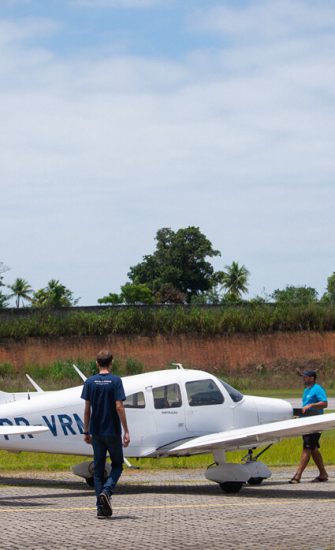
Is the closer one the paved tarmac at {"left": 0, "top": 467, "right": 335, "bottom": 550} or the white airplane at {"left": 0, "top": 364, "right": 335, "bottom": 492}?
the paved tarmac at {"left": 0, "top": 467, "right": 335, "bottom": 550}

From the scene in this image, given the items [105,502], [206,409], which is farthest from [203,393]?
[105,502]

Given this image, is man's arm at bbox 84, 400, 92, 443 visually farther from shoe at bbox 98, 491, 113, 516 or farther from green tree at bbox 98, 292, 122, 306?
green tree at bbox 98, 292, 122, 306

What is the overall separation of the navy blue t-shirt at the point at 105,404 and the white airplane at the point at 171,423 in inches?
119

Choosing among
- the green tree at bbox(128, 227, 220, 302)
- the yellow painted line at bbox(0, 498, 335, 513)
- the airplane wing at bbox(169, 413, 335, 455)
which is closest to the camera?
the yellow painted line at bbox(0, 498, 335, 513)

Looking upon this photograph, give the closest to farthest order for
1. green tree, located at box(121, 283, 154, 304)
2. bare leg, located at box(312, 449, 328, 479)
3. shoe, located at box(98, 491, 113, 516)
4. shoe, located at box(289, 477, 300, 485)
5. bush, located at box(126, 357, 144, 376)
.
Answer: shoe, located at box(98, 491, 113, 516) < shoe, located at box(289, 477, 300, 485) < bare leg, located at box(312, 449, 328, 479) < bush, located at box(126, 357, 144, 376) < green tree, located at box(121, 283, 154, 304)

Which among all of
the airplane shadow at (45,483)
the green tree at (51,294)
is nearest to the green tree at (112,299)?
the green tree at (51,294)

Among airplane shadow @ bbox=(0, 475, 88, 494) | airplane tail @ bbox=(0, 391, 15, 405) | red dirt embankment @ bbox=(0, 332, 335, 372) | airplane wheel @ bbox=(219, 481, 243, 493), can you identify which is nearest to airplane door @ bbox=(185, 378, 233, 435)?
airplane wheel @ bbox=(219, 481, 243, 493)

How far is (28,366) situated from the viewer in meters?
68.6

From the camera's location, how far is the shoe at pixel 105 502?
38.0 ft

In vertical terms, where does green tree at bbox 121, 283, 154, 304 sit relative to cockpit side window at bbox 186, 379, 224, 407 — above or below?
above

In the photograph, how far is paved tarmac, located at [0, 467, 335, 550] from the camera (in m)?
9.92

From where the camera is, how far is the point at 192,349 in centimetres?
7188

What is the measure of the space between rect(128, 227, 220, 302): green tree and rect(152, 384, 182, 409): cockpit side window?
10713cm

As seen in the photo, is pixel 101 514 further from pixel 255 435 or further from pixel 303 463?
pixel 303 463
